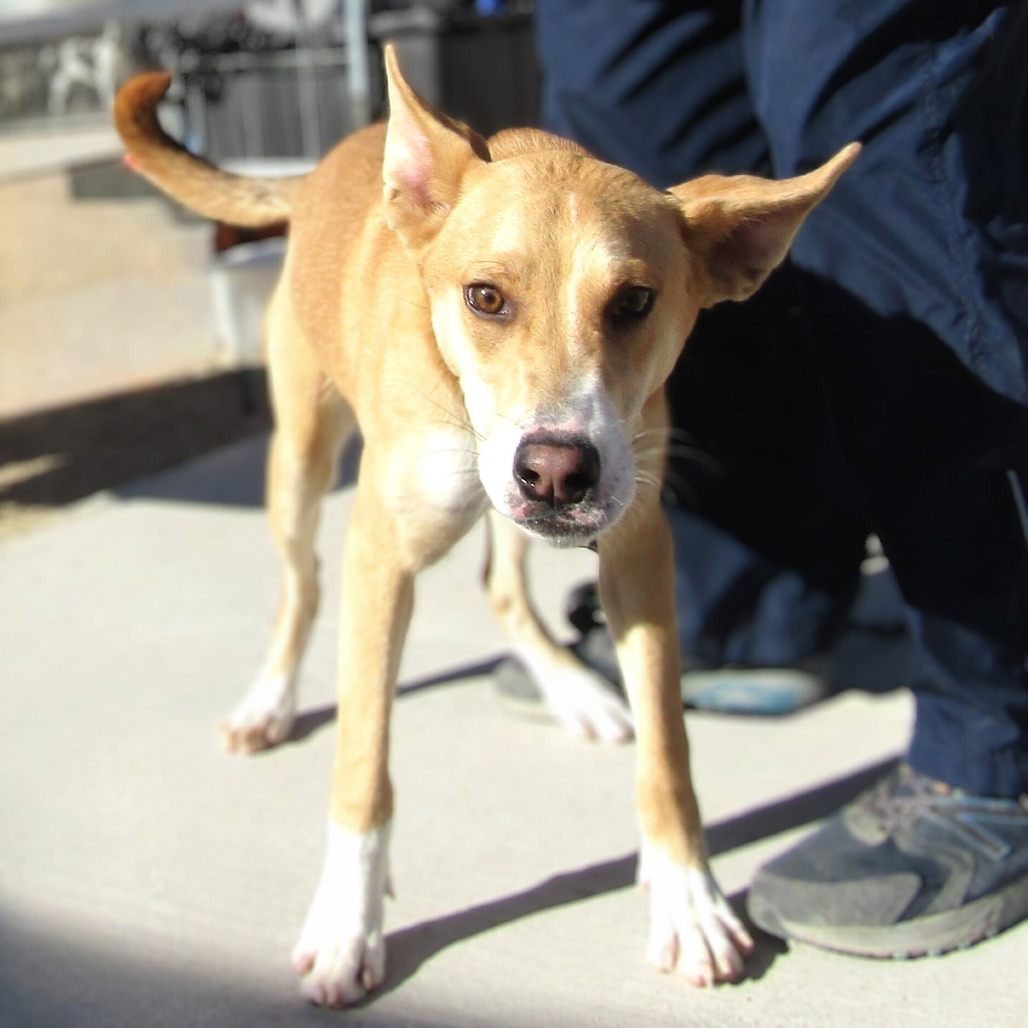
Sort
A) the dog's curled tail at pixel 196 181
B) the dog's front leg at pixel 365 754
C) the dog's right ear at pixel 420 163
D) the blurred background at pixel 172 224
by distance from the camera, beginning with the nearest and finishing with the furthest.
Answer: the dog's right ear at pixel 420 163 → the dog's front leg at pixel 365 754 → the dog's curled tail at pixel 196 181 → the blurred background at pixel 172 224

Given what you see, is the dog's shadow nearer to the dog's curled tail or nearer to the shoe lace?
the shoe lace

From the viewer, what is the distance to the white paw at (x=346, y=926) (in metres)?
2.27

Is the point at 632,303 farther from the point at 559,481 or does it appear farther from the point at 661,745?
the point at 661,745

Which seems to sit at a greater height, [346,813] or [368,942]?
[346,813]

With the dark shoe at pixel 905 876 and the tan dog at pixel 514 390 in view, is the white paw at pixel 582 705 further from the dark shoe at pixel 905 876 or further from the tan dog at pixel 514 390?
the tan dog at pixel 514 390

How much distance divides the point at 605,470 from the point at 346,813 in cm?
84

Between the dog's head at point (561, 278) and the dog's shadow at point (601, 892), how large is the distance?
87cm

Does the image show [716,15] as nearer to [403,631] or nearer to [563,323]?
[563,323]

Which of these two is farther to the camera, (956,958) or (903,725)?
(903,725)

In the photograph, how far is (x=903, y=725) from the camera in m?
3.25

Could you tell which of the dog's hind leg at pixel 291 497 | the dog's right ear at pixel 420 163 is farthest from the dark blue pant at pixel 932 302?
the dog's hind leg at pixel 291 497

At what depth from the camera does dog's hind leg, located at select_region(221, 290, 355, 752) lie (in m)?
2.96

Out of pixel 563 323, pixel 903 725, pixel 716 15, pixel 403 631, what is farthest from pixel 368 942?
pixel 716 15

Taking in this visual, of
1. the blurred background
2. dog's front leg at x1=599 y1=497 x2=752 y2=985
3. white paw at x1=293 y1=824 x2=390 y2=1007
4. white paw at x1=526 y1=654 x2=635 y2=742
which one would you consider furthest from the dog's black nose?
the blurred background
